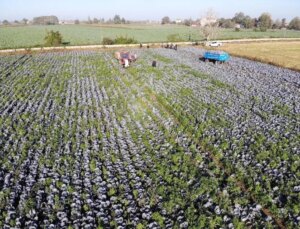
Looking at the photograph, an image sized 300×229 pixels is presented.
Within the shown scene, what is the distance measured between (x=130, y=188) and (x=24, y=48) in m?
58.7

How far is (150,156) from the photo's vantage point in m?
13.6

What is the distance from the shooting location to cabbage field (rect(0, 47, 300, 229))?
966 centimetres

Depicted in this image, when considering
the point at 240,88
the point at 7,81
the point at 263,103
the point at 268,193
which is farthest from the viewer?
the point at 7,81

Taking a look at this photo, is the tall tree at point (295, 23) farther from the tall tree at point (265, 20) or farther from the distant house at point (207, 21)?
the distant house at point (207, 21)

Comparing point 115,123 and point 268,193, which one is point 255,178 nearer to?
point 268,193

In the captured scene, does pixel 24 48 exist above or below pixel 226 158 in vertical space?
above

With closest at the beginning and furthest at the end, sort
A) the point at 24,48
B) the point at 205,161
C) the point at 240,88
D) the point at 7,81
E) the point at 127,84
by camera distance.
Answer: the point at 205,161
the point at 240,88
the point at 127,84
the point at 7,81
the point at 24,48

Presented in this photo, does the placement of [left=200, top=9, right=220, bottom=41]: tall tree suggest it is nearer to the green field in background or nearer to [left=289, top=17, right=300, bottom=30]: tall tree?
the green field in background

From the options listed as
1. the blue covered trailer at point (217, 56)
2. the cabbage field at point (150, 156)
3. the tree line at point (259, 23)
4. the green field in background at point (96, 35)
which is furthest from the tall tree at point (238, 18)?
the cabbage field at point (150, 156)

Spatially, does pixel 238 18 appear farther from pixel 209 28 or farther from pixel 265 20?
pixel 209 28

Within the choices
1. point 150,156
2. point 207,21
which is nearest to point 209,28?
point 207,21

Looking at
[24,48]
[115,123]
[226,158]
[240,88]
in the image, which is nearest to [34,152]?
[115,123]

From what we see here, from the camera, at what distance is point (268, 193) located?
35.2ft

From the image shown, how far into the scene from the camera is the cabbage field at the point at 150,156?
966 cm
